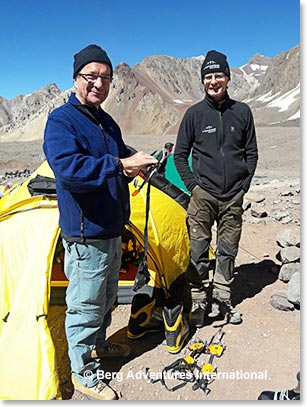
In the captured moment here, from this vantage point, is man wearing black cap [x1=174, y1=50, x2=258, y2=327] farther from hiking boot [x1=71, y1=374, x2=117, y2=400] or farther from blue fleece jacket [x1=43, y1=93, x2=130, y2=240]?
hiking boot [x1=71, y1=374, x2=117, y2=400]

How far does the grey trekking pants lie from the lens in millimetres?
3401

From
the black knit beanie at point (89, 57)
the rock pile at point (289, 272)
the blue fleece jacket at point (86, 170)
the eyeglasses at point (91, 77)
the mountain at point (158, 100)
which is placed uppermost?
the mountain at point (158, 100)

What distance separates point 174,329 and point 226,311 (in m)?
0.63

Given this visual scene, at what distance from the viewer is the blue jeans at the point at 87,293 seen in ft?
8.17

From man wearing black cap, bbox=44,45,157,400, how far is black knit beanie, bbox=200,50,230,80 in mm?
1001

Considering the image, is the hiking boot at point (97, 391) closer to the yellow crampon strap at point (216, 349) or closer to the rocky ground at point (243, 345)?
the rocky ground at point (243, 345)

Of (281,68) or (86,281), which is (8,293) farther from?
(281,68)

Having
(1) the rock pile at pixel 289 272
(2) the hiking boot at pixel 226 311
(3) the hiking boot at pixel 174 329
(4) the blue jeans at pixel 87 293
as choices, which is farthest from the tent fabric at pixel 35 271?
(1) the rock pile at pixel 289 272

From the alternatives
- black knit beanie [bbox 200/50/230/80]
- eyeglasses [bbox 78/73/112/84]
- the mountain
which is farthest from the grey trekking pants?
the mountain

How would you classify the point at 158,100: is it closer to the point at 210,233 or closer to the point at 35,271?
the point at 210,233

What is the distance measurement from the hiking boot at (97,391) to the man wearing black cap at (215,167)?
3.57 feet

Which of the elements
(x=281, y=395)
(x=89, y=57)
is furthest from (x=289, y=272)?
(x=89, y=57)

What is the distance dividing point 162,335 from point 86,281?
52.9 inches

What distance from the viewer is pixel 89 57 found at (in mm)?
2287
